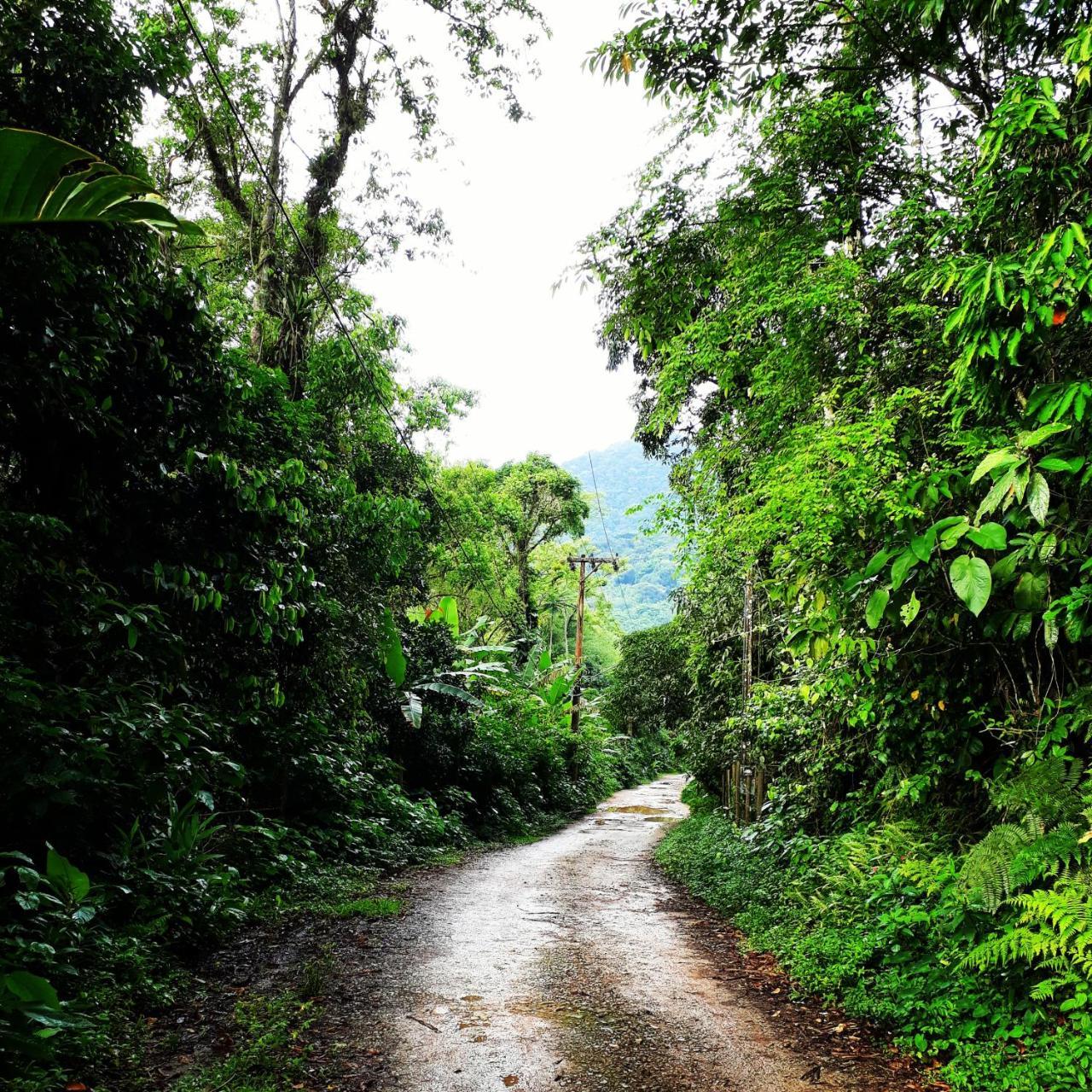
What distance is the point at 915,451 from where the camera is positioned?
4848 millimetres

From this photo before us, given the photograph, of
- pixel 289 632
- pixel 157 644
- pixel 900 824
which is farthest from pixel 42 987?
pixel 900 824

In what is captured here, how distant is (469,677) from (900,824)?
976 centimetres

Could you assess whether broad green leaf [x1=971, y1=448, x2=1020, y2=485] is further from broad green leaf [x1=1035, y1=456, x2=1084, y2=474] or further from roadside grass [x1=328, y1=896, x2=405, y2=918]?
roadside grass [x1=328, y1=896, x2=405, y2=918]

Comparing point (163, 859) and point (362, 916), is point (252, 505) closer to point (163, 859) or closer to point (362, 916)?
point (163, 859)

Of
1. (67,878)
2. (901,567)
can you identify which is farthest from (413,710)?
(901,567)

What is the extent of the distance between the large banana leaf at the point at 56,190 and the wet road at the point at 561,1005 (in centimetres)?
393

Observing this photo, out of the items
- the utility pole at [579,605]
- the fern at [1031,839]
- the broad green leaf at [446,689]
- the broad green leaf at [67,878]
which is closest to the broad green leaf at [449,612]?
the broad green leaf at [446,689]

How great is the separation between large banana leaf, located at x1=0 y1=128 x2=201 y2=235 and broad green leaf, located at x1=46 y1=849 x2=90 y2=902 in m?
3.05

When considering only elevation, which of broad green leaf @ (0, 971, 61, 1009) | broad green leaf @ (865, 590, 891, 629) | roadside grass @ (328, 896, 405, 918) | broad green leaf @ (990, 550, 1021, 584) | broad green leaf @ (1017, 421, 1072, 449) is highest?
broad green leaf @ (1017, 421, 1072, 449)

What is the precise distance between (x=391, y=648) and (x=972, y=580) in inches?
278

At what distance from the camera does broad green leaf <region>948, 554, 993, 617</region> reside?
3094mm

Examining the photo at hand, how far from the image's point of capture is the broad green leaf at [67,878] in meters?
3.70

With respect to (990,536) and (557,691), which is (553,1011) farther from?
(557,691)

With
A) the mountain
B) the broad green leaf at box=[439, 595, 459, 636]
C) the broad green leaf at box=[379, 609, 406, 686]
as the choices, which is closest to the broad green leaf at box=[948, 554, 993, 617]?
the broad green leaf at box=[379, 609, 406, 686]
